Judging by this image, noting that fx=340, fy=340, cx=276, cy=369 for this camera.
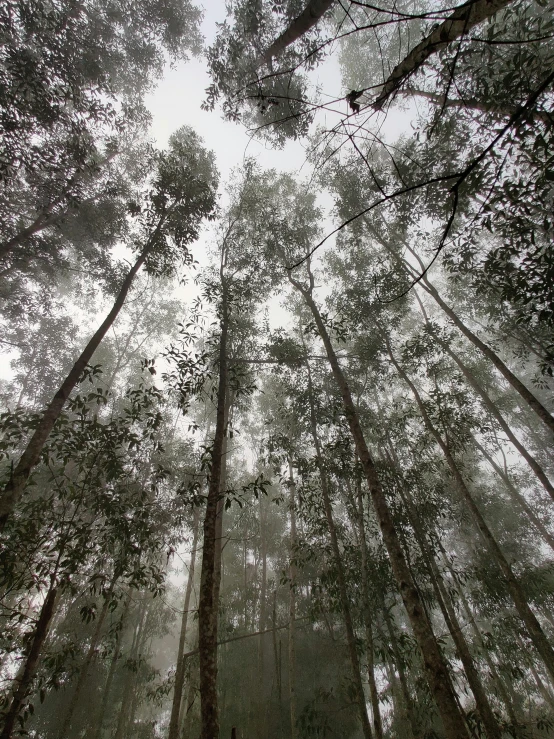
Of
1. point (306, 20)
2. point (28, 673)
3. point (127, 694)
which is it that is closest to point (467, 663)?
point (28, 673)

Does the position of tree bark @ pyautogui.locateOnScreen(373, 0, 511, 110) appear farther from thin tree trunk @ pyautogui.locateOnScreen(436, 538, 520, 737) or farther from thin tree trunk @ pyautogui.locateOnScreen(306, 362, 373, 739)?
thin tree trunk @ pyautogui.locateOnScreen(436, 538, 520, 737)

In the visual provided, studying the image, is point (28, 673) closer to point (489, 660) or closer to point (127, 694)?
point (127, 694)

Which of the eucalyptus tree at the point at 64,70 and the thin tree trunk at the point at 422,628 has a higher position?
the eucalyptus tree at the point at 64,70

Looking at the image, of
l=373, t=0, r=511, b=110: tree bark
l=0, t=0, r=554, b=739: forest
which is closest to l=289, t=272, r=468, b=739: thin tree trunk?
l=0, t=0, r=554, b=739: forest

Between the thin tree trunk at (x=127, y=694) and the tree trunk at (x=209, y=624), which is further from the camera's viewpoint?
the thin tree trunk at (x=127, y=694)

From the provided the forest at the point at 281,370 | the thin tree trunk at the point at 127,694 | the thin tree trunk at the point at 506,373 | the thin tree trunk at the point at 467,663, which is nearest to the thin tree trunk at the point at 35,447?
the forest at the point at 281,370

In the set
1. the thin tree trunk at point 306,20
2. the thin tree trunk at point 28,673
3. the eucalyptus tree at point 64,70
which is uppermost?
the eucalyptus tree at point 64,70

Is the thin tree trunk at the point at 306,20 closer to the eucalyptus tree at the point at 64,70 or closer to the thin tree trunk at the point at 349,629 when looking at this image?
the eucalyptus tree at the point at 64,70

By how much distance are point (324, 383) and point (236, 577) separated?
51.2 ft

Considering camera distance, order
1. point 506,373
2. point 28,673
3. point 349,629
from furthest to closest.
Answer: point 506,373, point 349,629, point 28,673

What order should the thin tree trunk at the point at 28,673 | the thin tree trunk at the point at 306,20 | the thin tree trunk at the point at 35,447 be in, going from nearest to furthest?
the thin tree trunk at the point at 28,673, the thin tree trunk at the point at 35,447, the thin tree trunk at the point at 306,20

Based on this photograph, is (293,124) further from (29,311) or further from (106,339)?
(106,339)

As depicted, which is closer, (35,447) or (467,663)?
(35,447)

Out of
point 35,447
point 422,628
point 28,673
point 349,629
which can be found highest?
point 35,447
